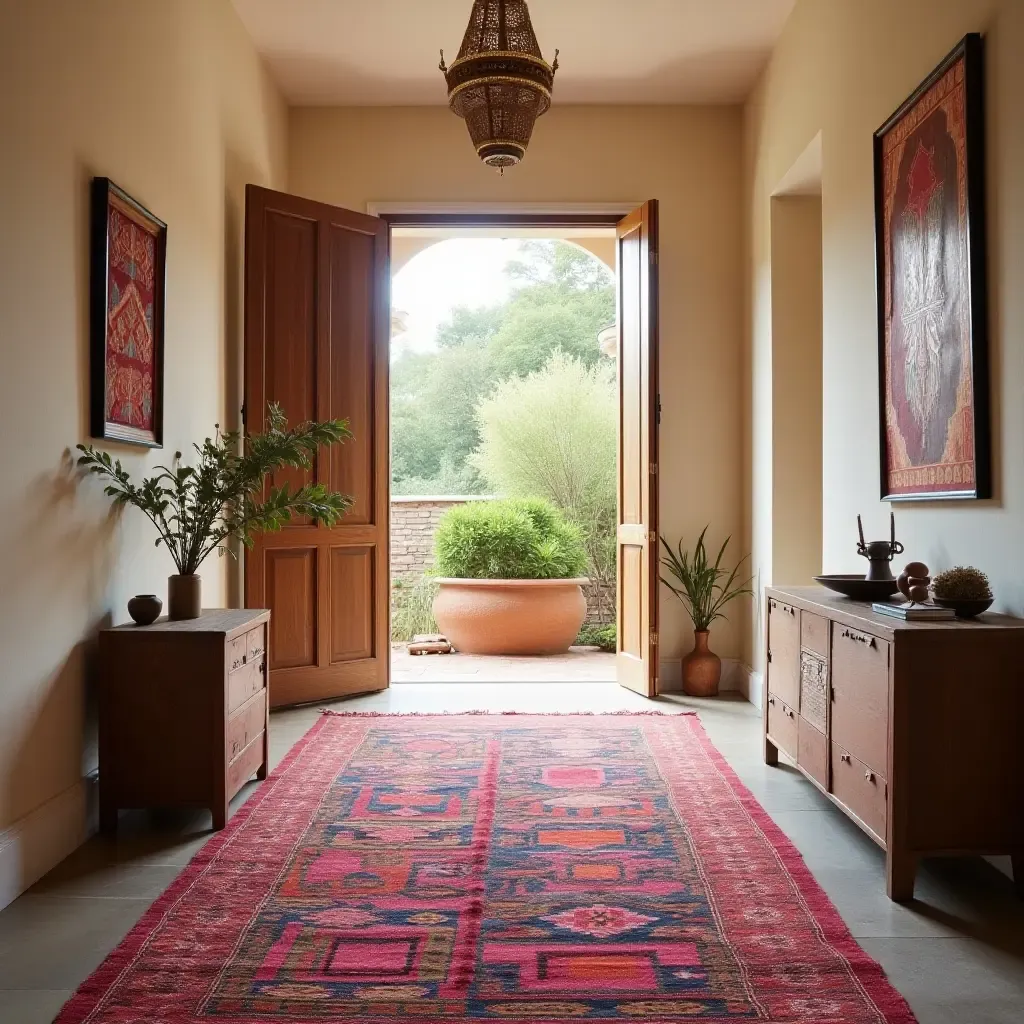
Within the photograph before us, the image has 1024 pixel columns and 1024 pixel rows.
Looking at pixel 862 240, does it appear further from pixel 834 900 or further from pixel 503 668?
pixel 503 668

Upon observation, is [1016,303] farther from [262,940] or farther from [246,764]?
[246,764]

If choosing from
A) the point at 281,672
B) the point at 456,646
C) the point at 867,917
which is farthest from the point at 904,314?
the point at 456,646

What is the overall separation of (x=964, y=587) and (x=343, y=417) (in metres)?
3.67

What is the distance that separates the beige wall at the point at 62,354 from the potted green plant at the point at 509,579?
3.74 metres

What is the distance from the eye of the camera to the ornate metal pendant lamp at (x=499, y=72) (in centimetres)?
403

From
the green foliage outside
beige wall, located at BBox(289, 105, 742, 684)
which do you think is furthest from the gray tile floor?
the green foliage outside

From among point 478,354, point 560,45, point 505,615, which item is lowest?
point 505,615

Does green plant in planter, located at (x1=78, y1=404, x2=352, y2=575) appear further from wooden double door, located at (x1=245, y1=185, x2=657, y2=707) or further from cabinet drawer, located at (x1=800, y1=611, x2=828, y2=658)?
cabinet drawer, located at (x1=800, y1=611, x2=828, y2=658)

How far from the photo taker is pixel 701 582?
604 cm

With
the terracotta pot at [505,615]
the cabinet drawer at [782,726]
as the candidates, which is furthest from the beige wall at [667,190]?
the cabinet drawer at [782,726]

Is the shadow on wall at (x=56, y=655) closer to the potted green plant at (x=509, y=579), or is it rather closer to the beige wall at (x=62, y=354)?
the beige wall at (x=62, y=354)

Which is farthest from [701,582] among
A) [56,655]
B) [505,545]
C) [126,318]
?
[56,655]

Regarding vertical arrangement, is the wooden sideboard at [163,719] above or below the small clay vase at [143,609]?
below

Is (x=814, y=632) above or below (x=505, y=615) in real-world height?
above
